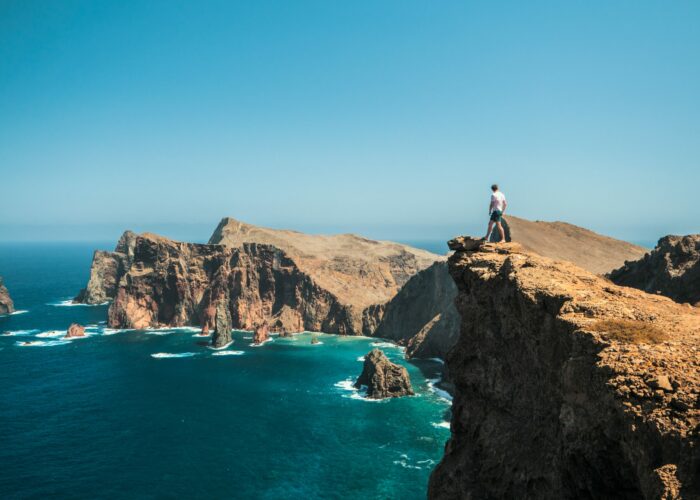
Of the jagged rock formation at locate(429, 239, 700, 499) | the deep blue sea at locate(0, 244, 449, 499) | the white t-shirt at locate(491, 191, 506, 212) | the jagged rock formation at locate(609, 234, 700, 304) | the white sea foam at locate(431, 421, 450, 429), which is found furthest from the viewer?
the white sea foam at locate(431, 421, 450, 429)

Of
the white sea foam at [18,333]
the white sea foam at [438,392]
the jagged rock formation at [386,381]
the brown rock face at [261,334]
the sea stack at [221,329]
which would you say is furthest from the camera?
the white sea foam at [18,333]

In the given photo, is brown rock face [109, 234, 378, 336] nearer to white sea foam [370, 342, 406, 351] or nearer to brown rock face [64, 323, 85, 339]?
white sea foam [370, 342, 406, 351]

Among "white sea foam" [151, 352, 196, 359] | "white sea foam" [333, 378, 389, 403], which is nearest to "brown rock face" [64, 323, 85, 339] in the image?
"white sea foam" [151, 352, 196, 359]

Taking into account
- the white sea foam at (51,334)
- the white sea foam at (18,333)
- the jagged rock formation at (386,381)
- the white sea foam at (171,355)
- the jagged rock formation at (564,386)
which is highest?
the jagged rock formation at (564,386)

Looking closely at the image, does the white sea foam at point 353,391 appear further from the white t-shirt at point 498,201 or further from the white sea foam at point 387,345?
the white t-shirt at point 498,201

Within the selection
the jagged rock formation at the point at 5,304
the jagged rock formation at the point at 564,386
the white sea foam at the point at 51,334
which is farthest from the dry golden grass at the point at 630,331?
the jagged rock formation at the point at 5,304
